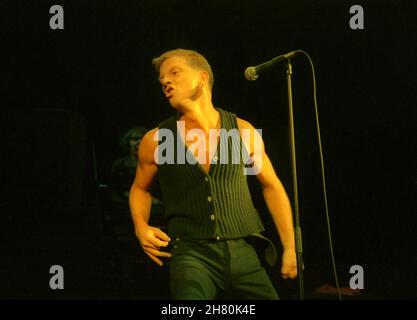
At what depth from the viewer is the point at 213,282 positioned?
2230 mm

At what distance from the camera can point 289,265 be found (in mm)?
2447

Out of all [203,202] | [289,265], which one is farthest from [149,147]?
[289,265]

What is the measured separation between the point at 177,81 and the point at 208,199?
62cm

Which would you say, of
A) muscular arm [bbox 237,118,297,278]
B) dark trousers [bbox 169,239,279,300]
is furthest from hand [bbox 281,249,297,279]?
dark trousers [bbox 169,239,279,300]

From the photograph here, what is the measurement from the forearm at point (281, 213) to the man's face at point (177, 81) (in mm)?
593

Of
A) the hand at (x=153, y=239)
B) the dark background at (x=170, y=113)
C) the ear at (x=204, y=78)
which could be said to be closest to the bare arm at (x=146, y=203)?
the hand at (x=153, y=239)

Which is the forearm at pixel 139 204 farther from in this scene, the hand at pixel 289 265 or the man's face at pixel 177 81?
the hand at pixel 289 265

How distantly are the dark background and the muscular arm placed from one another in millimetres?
498

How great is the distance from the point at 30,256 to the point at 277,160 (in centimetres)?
155

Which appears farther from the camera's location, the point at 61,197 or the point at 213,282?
the point at 61,197

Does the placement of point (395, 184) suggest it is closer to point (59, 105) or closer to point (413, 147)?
point (413, 147)

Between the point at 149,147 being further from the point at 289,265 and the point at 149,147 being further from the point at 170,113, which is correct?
the point at 289,265

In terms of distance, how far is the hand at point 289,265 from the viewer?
2.44m
